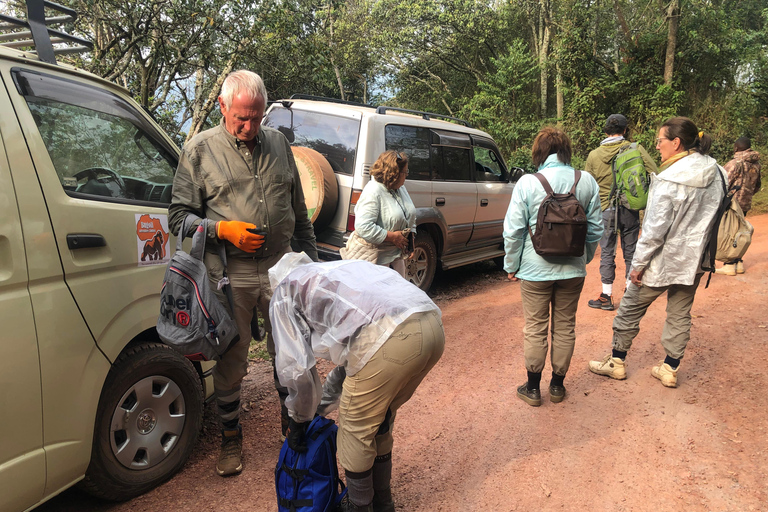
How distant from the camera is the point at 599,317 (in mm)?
5434

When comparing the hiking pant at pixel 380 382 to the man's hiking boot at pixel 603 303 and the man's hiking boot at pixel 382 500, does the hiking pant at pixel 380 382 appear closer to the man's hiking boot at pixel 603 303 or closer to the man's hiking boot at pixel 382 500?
the man's hiking boot at pixel 382 500

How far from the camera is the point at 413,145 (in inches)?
225

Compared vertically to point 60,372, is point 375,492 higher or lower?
lower

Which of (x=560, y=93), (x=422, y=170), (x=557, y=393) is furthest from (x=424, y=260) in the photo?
(x=560, y=93)

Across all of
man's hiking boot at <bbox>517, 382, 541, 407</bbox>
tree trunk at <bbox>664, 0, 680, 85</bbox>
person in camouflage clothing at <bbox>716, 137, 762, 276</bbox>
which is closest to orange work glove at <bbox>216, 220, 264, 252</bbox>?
man's hiking boot at <bbox>517, 382, 541, 407</bbox>

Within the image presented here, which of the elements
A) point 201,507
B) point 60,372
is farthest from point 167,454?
point 60,372

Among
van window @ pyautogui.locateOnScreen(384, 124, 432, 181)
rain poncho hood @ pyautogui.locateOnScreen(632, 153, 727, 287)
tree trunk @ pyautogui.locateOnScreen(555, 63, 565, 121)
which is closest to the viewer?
rain poncho hood @ pyautogui.locateOnScreen(632, 153, 727, 287)

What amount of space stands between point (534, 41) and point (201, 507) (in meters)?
20.7

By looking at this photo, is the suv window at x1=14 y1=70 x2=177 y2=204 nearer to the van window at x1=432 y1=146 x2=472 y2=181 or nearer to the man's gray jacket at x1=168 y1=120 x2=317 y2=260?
the man's gray jacket at x1=168 y1=120 x2=317 y2=260

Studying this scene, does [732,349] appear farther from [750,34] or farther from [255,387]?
[750,34]

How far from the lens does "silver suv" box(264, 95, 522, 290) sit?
510 centimetres

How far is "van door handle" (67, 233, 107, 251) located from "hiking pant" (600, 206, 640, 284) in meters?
4.85

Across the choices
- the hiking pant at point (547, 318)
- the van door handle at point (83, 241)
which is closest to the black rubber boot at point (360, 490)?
the van door handle at point (83, 241)

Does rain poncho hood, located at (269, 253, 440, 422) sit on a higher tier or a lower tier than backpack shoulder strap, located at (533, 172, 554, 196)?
lower
